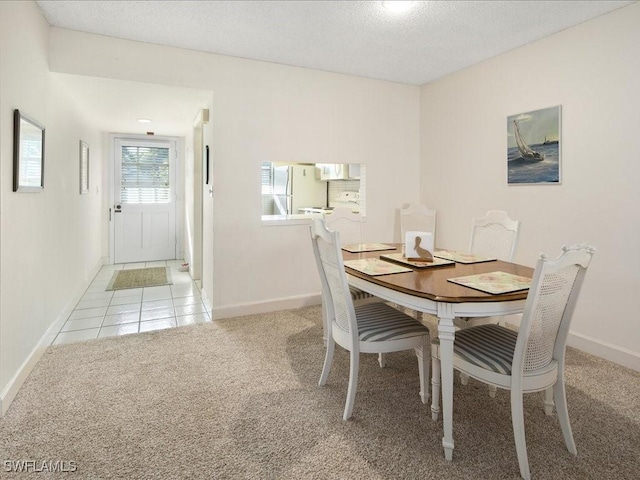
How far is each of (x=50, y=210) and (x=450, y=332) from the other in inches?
122

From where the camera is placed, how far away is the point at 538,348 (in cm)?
148

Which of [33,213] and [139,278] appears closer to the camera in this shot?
[33,213]

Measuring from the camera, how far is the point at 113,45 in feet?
9.61

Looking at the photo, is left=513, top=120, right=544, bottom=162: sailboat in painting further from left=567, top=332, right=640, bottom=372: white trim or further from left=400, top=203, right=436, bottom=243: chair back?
left=567, top=332, right=640, bottom=372: white trim

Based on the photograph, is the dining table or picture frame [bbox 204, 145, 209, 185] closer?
the dining table

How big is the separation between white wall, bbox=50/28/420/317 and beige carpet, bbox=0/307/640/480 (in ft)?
3.62

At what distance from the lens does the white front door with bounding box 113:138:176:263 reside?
6102mm

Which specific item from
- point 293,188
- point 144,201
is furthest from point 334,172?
point 144,201

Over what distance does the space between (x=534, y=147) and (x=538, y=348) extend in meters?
2.18

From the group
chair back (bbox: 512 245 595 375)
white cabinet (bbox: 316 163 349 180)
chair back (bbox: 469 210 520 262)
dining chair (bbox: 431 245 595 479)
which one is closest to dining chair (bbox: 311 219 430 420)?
dining chair (bbox: 431 245 595 479)

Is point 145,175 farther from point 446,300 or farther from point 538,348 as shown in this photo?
point 538,348

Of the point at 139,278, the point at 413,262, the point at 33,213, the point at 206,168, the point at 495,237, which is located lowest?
the point at 139,278

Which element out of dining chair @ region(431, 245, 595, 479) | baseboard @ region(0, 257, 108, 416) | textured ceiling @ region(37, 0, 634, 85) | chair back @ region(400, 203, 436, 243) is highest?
textured ceiling @ region(37, 0, 634, 85)

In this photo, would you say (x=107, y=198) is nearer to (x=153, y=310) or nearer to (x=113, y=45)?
(x=153, y=310)
